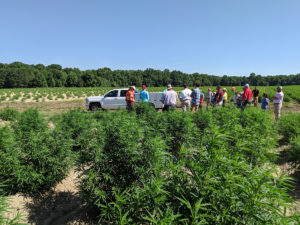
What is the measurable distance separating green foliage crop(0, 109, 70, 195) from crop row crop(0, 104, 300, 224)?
0.02 metres

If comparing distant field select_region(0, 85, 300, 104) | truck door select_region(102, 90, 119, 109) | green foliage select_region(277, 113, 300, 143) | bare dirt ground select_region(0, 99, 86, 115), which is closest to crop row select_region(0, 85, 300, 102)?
distant field select_region(0, 85, 300, 104)

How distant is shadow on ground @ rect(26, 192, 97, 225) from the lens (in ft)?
10.7

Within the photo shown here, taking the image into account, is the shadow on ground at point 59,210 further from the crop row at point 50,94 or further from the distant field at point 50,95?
the crop row at point 50,94

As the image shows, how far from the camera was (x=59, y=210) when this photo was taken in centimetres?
374

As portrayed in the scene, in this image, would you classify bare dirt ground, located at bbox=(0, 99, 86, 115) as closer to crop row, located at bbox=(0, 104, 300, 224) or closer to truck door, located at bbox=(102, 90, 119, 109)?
truck door, located at bbox=(102, 90, 119, 109)

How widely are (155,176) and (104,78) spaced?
331 ft

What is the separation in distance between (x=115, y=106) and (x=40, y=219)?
37.1ft

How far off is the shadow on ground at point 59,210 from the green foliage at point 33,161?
27 centimetres

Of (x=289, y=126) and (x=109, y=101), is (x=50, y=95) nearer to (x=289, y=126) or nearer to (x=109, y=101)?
(x=109, y=101)

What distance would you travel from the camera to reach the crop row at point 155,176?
1884 mm

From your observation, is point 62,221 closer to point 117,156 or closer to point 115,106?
point 117,156

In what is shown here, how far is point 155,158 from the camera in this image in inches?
103

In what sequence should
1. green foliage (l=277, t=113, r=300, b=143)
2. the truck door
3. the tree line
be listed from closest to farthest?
green foliage (l=277, t=113, r=300, b=143)
the truck door
the tree line

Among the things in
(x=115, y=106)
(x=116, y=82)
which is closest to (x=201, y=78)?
(x=116, y=82)
